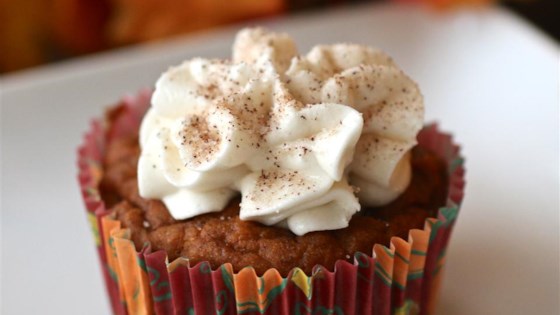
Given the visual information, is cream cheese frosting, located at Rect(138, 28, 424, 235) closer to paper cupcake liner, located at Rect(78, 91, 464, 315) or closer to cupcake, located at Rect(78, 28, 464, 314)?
cupcake, located at Rect(78, 28, 464, 314)

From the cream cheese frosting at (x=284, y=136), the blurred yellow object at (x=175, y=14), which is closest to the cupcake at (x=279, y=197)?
the cream cheese frosting at (x=284, y=136)

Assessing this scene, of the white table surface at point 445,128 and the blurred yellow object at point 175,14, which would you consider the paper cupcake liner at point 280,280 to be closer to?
the white table surface at point 445,128

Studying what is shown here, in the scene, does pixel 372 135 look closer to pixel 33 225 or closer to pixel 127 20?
pixel 33 225

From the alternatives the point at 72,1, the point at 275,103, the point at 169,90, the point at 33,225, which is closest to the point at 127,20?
the point at 72,1

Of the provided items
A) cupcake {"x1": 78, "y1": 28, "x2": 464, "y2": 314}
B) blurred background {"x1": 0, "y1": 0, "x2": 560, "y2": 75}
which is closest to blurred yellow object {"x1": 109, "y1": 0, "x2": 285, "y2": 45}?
blurred background {"x1": 0, "y1": 0, "x2": 560, "y2": 75}

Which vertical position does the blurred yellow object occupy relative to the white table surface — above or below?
above

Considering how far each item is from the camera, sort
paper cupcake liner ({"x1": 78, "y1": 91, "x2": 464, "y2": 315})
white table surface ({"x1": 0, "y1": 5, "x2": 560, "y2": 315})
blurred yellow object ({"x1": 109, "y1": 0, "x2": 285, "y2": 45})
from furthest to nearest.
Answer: blurred yellow object ({"x1": 109, "y1": 0, "x2": 285, "y2": 45})
white table surface ({"x1": 0, "y1": 5, "x2": 560, "y2": 315})
paper cupcake liner ({"x1": 78, "y1": 91, "x2": 464, "y2": 315})
